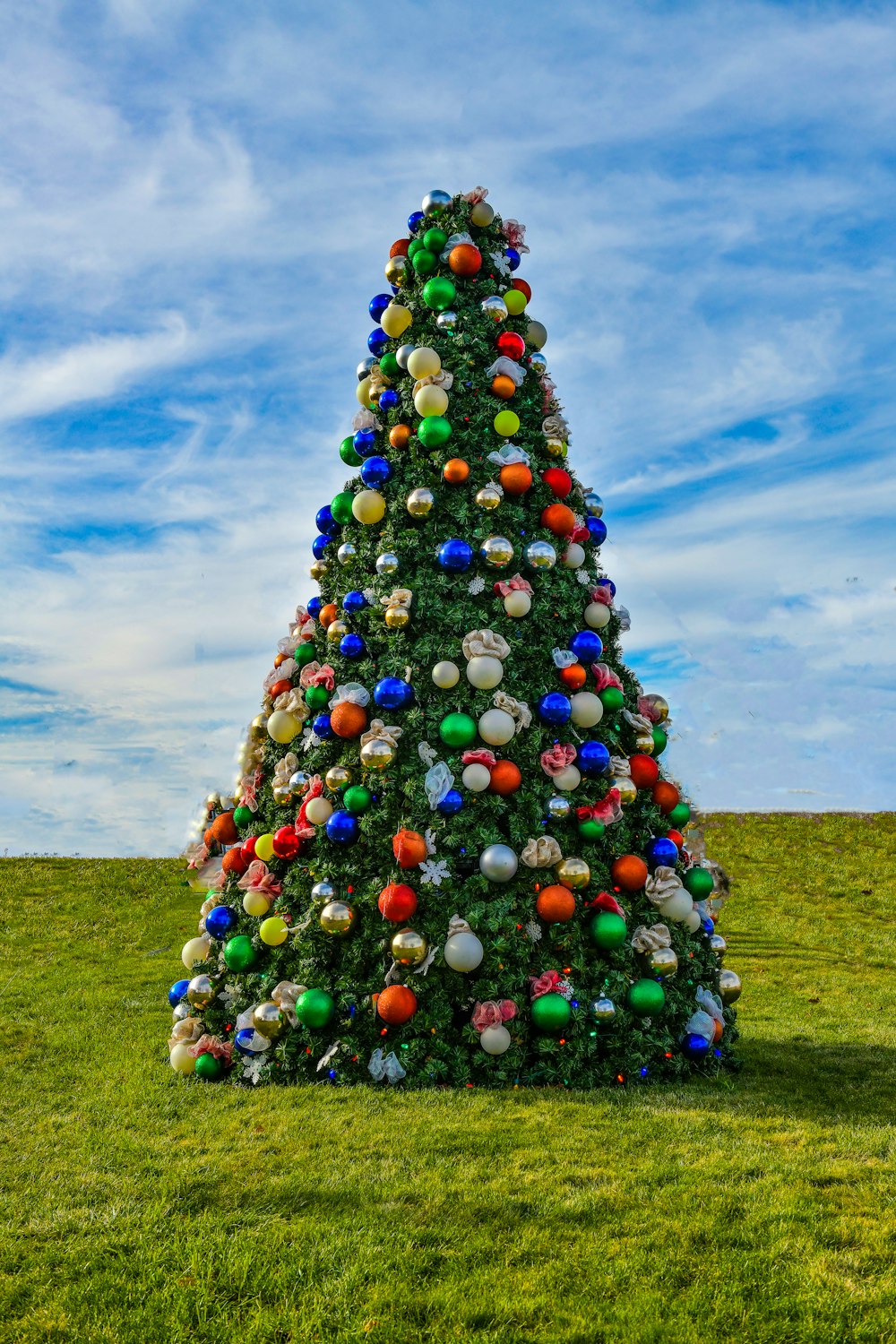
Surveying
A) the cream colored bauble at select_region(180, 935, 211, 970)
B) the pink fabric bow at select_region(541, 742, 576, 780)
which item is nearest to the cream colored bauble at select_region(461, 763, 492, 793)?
the pink fabric bow at select_region(541, 742, 576, 780)

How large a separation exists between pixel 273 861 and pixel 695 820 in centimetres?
412

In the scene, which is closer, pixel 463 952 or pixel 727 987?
pixel 463 952

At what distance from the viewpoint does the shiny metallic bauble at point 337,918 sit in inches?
281

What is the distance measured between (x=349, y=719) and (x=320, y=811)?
31.4 inches

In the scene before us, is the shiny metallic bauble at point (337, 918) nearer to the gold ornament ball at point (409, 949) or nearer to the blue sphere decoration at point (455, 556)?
the gold ornament ball at point (409, 949)

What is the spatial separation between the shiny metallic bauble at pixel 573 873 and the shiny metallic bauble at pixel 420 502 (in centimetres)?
317

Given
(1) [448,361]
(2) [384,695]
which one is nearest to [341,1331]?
(2) [384,695]

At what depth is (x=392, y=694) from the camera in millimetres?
7520

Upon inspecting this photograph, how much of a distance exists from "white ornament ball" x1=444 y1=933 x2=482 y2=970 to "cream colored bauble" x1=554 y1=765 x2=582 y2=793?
4.73ft

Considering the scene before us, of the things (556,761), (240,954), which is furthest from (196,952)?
(556,761)

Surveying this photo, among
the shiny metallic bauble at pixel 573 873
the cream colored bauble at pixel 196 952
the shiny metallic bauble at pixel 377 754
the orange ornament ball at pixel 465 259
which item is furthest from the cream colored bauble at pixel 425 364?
the cream colored bauble at pixel 196 952

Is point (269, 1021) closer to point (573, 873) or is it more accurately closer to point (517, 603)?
point (573, 873)

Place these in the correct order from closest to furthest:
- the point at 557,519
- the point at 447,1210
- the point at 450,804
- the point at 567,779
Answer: the point at 447,1210 → the point at 450,804 → the point at 567,779 → the point at 557,519

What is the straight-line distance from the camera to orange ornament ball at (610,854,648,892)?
7637mm
